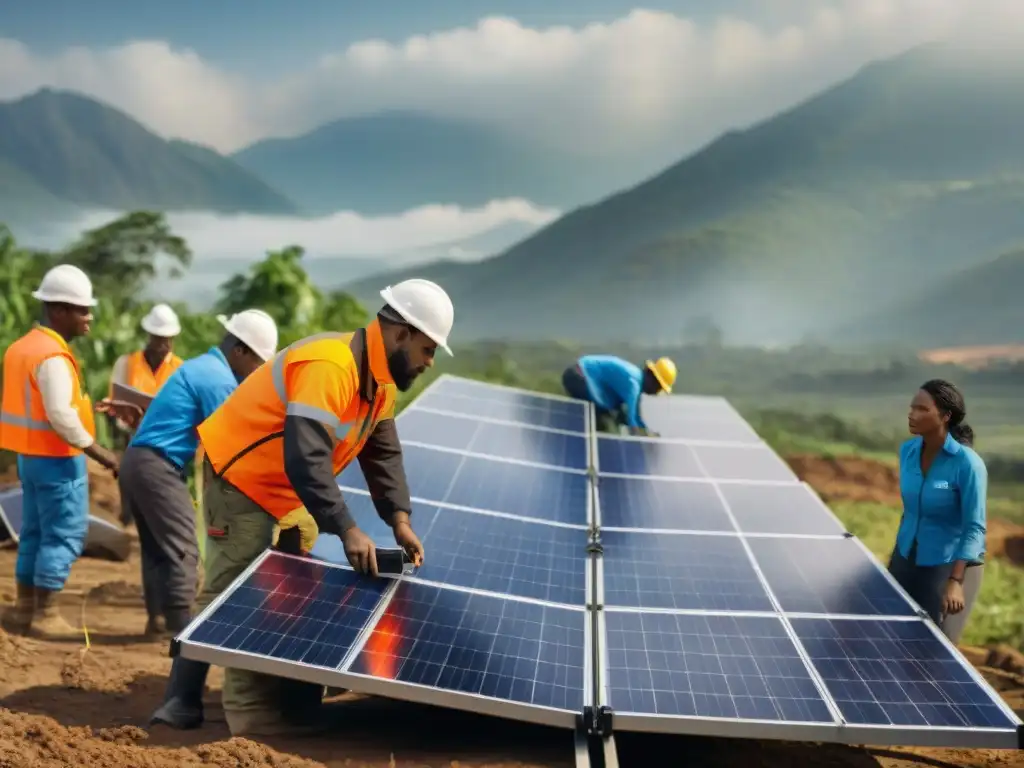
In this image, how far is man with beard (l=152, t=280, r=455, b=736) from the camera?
4.49 metres

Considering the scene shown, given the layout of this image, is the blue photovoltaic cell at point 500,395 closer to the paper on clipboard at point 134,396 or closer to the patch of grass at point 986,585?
the paper on clipboard at point 134,396

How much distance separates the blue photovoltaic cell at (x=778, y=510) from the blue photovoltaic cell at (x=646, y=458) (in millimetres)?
595

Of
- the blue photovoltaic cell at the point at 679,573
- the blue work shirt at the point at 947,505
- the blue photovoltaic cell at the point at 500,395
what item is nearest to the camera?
the blue photovoltaic cell at the point at 679,573

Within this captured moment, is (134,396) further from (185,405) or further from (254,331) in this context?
(254,331)

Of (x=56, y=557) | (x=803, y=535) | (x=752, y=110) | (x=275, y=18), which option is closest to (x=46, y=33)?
(x=275, y=18)

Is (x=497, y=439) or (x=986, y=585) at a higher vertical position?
(x=497, y=439)

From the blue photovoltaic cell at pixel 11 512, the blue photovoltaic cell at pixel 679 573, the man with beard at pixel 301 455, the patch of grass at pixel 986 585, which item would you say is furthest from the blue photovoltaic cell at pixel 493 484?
the patch of grass at pixel 986 585

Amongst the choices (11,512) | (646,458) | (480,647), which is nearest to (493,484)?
(646,458)

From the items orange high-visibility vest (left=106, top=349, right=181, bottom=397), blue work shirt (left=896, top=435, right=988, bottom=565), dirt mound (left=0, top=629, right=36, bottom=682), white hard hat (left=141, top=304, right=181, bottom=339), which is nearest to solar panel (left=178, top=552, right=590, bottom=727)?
blue work shirt (left=896, top=435, right=988, bottom=565)

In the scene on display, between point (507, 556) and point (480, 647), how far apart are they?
4.20 ft

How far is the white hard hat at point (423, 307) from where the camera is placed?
468cm

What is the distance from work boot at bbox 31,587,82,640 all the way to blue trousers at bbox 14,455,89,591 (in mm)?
99

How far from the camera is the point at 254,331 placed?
6.35m

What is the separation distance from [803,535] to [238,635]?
4300 millimetres
